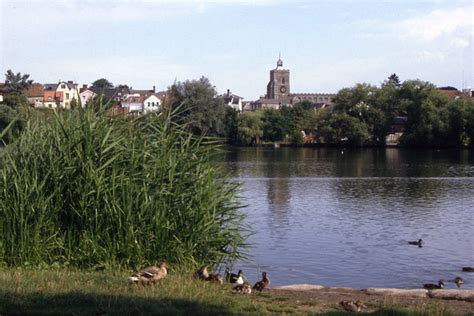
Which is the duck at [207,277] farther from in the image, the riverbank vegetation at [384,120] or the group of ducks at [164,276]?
the riverbank vegetation at [384,120]

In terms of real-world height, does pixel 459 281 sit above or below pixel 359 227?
below

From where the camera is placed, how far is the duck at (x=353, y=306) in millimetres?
9773

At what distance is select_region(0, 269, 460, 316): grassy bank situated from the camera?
8.96m

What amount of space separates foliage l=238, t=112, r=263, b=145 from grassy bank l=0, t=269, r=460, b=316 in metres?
85.9

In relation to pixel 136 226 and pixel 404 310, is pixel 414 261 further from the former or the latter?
pixel 404 310

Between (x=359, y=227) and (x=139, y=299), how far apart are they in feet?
58.6

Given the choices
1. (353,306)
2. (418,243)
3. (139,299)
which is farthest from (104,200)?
(418,243)

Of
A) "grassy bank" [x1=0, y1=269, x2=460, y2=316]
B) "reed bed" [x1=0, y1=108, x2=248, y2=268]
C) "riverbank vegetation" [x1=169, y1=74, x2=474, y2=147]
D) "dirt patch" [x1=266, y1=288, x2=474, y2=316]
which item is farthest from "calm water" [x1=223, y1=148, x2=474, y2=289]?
"riverbank vegetation" [x1=169, y1=74, x2=474, y2=147]

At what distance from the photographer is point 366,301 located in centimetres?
1075

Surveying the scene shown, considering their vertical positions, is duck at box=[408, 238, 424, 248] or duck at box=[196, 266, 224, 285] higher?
duck at box=[196, 266, 224, 285]

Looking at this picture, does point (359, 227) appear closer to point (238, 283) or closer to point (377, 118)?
point (238, 283)

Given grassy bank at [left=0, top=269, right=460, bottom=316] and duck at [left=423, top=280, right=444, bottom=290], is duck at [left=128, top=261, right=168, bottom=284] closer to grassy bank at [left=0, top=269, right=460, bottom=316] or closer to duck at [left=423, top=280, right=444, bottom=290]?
grassy bank at [left=0, top=269, right=460, bottom=316]

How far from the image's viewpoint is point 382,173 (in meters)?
51.3

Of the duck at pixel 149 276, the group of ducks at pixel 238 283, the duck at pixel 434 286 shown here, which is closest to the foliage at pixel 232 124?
the duck at pixel 434 286
